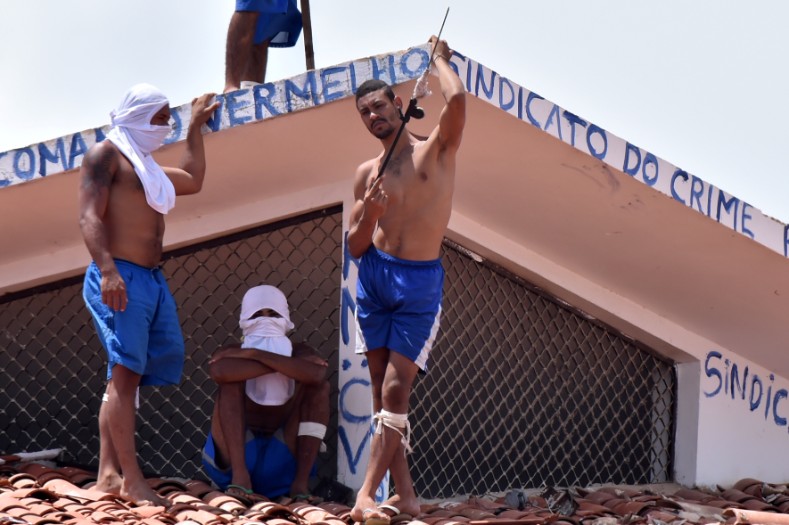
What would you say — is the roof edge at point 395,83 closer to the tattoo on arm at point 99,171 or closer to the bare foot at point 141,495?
the tattoo on arm at point 99,171

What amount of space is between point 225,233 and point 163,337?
1354 mm

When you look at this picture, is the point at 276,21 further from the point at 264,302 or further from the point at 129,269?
the point at 129,269

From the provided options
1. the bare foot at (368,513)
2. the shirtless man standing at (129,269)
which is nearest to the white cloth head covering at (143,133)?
the shirtless man standing at (129,269)

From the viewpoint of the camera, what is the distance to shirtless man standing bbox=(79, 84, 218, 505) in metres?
5.55

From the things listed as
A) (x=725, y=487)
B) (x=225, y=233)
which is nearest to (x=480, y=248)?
(x=225, y=233)

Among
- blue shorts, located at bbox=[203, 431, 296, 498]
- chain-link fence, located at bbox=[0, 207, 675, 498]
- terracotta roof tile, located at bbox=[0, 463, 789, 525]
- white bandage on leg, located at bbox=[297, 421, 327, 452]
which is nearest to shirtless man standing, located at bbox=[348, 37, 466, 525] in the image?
terracotta roof tile, located at bbox=[0, 463, 789, 525]

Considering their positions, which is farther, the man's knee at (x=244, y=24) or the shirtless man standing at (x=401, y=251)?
the man's knee at (x=244, y=24)

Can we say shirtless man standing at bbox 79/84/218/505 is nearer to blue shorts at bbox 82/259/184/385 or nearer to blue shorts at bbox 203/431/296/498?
blue shorts at bbox 82/259/184/385

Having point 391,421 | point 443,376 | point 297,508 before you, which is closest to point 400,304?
point 391,421

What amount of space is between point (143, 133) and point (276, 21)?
148 cm

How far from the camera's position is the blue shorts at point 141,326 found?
221 inches

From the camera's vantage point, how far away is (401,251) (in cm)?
554

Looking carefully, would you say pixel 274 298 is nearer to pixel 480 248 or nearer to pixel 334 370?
pixel 334 370

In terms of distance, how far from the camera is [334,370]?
22.8 ft
